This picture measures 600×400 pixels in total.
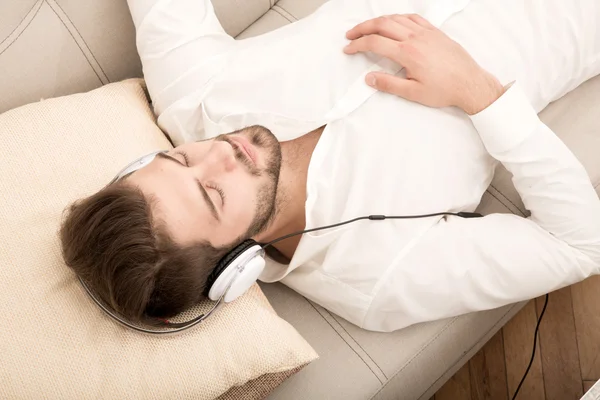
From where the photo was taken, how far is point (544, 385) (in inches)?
55.8

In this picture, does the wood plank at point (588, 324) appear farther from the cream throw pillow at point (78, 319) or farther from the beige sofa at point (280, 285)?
the cream throw pillow at point (78, 319)

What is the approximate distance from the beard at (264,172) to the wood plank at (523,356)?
0.90 meters

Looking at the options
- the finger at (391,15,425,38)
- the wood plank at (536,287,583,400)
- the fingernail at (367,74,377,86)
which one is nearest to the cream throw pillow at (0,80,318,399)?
the fingernail at (367,74,377,86)

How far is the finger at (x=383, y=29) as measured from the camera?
3.47 ft

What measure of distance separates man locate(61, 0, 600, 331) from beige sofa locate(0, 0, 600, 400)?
59 millimetres

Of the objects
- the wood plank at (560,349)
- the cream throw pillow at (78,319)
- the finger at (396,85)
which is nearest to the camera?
the cream throw pillow at (78,319)

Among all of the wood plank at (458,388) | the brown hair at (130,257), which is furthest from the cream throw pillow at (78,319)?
the wood plank at (458,388)

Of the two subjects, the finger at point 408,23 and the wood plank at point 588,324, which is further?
the wood plank at point 588,324

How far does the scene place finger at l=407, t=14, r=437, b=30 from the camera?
109cm

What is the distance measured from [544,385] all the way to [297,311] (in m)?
0.83

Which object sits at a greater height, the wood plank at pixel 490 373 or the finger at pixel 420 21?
the finger at pixel 420 21

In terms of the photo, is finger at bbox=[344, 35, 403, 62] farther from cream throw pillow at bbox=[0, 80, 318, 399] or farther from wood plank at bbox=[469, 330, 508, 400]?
wood plank at bbox=[469, 330, 508, 400]

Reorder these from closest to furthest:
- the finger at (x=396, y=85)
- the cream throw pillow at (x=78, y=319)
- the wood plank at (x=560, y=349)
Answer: the cream throw pillow at (x=78, y=319) → the finger at (x=396, y=85) → the wood plank at (x=560, y=349)

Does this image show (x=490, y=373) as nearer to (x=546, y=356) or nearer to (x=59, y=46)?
(x=546, y=356)
